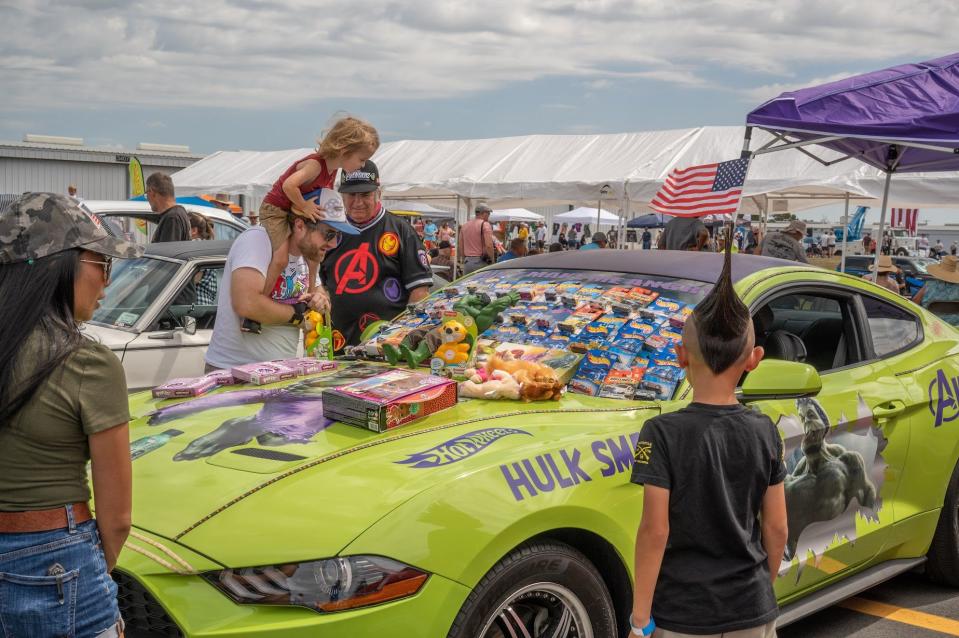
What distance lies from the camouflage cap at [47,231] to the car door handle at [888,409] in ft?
10.1

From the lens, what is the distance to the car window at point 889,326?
4.19 meters

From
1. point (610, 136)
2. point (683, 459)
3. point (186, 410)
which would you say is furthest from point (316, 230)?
point (610, 136)

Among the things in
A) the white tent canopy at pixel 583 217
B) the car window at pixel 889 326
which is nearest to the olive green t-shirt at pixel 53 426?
the car window at pixel 889 326

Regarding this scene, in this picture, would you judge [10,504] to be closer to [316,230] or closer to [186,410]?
[186,410]

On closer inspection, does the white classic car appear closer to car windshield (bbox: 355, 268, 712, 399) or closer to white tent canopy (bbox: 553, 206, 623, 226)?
car windshield (bbox: 355, 268, 712, 399)

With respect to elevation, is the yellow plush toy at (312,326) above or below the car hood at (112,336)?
above

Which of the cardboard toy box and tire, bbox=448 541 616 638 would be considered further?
the cardboard toy box

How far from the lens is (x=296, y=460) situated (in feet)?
8.81

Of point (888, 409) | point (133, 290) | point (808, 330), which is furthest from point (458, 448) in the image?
point (133, 290)

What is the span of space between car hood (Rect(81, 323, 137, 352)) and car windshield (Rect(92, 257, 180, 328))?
0.24ft

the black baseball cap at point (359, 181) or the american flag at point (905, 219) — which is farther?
Answer: the american flag at point (905, 219)

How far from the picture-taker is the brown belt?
1807 millimetres

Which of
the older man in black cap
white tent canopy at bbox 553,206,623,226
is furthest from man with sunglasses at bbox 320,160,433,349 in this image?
white tent canopy at bbox 553,206,623,226

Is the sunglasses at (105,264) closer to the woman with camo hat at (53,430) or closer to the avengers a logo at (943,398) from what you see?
the woman with camo hat at (53,430)
